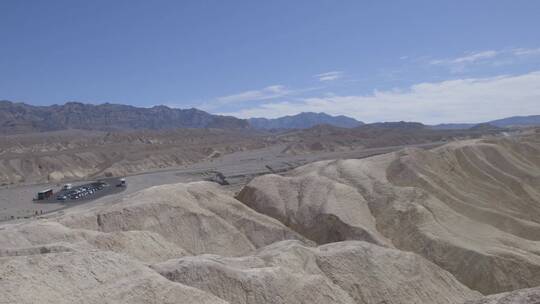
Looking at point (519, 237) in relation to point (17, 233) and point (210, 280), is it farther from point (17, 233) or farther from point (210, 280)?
point (17, 233)

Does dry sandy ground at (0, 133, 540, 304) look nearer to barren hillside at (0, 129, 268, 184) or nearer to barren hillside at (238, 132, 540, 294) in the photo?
barren hillside at (238, 132, 540, 294)

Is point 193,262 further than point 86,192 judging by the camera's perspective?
No

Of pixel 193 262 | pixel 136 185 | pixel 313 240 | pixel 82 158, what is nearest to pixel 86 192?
pixel 136 185

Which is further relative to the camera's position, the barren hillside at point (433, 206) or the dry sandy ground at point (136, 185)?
the dry sandy ground at point (136, 185)

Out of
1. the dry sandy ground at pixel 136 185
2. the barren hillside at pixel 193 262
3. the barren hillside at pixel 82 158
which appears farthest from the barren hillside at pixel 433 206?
the barren hillside at pixel 82 158

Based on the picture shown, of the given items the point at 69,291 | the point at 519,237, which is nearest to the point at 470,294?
the point at 519,237

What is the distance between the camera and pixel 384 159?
181 feet

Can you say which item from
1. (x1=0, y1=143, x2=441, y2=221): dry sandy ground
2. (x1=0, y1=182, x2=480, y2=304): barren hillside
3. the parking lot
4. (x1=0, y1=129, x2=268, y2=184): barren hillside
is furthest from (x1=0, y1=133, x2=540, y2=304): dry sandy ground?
(x1=0, y1=129, x2=268, y2=184): barren hillside

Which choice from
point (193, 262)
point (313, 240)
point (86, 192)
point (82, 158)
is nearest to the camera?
point (193, 262)

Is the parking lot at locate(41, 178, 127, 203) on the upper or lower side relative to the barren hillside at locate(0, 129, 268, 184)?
lower

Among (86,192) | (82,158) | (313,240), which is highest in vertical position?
(82,158)

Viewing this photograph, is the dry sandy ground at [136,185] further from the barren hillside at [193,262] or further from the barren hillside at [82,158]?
the barren hillside at [193,262]

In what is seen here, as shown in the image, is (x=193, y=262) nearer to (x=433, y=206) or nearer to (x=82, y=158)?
(x=433, y=206)

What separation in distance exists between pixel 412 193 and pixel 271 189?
11690 millimetres
